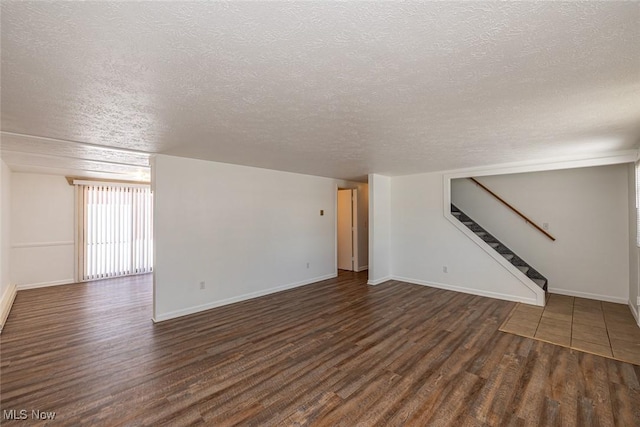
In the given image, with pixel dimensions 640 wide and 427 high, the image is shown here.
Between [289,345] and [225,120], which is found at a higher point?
[225,120]

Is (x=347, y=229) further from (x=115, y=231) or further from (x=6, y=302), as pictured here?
(x=6, y=302)

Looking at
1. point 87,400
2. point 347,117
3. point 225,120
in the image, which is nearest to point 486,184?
point 347,117

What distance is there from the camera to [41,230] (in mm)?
5898

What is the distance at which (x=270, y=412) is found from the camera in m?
2.09

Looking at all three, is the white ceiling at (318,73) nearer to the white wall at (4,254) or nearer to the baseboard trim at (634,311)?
the white wall at (4,254)

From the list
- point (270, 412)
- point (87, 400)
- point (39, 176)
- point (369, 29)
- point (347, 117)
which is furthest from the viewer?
point (39, 176)

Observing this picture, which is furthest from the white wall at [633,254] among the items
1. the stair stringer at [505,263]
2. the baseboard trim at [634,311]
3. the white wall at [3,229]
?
the white wall at [3,229]

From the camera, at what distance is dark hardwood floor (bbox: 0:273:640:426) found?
2082 mm

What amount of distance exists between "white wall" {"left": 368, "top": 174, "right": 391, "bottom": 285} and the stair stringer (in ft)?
4.31

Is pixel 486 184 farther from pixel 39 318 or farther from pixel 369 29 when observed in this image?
pixel 39 318

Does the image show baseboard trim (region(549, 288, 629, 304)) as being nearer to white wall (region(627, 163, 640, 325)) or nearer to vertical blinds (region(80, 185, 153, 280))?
white wall (region(627, 163, 640, 325))

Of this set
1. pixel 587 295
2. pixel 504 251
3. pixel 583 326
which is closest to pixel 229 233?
pixel 583 326

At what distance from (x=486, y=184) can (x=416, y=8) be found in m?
5.89

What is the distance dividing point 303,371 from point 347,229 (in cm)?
520
